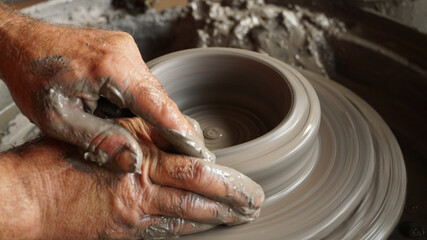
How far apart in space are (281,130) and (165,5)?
1306mm

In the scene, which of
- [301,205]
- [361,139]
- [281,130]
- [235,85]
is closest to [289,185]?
[301,205]

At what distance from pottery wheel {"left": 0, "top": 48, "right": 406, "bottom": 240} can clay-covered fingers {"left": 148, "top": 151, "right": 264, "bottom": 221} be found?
0.41ft

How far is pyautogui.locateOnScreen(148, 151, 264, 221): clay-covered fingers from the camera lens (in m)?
0.97

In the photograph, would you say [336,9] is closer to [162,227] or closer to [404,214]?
[404,214]

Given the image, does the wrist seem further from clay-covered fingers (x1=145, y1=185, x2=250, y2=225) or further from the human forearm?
clay-covered fingers (x1=145, y1=185, x2=250, y2=225)

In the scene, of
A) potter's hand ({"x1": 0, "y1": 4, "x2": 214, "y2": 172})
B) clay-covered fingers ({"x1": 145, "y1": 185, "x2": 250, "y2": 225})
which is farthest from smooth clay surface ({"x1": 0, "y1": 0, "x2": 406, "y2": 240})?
potter's hand ({"x1": 0, "y1": 4, "x2": 214, "y2": 172})

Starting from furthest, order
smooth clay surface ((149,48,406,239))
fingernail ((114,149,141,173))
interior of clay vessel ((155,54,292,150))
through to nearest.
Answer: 1. interior of clay vessel ((155,54,292,150))
2. smooth clay surface ((149,48,406,239))
3. fingernail ((114,149,141,173))

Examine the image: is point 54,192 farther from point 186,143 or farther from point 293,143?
point 293,143

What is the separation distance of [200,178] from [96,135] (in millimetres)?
272

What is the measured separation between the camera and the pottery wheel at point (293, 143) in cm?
116

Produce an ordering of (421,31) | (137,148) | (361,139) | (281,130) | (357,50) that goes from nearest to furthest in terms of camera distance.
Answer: (137,148)
(281,130)
(361,139)
(421,31)
(357,50)

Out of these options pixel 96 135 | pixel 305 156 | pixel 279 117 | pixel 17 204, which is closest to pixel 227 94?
pixel 279 117

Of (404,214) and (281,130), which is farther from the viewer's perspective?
(404,214)

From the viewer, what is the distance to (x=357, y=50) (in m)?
1.97
